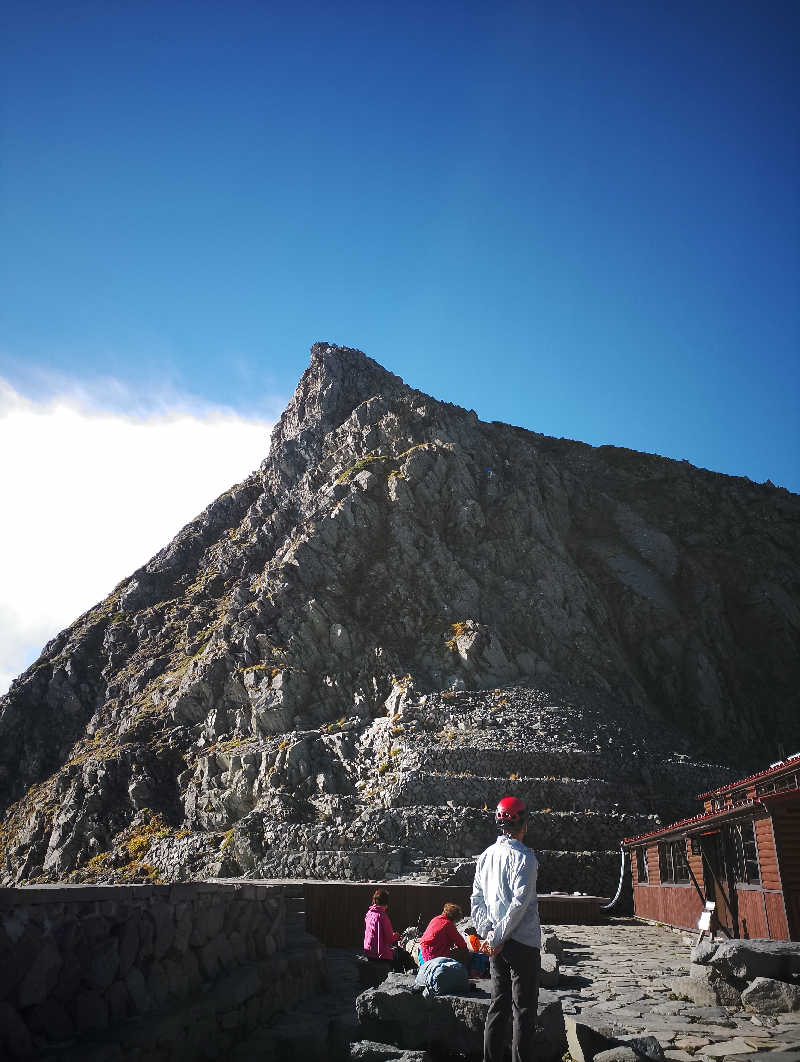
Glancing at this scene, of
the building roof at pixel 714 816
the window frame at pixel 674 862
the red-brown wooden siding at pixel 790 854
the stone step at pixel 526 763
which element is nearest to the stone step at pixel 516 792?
the stone step at pixel 526 763

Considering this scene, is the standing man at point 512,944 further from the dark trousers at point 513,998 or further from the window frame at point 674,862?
the window frame at point 674,862

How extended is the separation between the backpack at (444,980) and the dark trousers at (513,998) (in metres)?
2.53

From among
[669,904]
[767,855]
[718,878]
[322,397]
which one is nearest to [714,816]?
[767,855]

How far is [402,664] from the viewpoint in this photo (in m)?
58.9

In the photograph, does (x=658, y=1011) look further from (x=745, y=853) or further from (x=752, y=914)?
(x=745, y=853)

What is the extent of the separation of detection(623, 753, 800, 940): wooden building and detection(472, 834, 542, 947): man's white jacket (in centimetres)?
1280

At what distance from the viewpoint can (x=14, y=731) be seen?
2768 inches

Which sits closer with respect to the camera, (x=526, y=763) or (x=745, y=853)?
(x=745, y=853)

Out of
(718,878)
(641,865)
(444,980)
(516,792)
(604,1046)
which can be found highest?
(516,792)

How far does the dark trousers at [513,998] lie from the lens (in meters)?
6.64

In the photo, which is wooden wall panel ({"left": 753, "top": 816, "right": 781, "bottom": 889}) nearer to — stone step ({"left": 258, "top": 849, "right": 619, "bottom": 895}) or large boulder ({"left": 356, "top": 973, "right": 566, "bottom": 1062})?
large boulder ({"left": 356, "top": 973, "right": 566, "bottom": 1062})

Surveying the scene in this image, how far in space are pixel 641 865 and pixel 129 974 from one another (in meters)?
29.8

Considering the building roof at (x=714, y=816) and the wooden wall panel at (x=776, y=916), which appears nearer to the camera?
the wooden wall panel at (x=776, y=916)

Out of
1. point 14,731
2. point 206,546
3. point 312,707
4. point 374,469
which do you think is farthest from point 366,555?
point 14,731
